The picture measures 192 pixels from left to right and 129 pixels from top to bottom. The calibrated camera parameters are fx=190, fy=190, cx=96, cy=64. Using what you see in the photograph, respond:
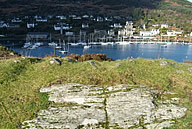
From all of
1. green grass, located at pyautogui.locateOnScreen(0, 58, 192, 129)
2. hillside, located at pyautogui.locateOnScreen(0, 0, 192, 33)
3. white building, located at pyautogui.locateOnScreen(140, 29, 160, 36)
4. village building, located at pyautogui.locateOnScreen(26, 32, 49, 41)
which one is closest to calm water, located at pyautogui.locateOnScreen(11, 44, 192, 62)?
village building, located at pyautogui.locateOnScreen(26, 32, 49, 41)

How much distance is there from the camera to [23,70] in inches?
580

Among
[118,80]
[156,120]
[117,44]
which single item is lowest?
[117,44]

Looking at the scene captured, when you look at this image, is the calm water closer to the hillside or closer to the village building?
the village building

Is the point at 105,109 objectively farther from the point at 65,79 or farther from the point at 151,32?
the point at 151,32

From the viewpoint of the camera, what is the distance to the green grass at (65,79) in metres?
10.5

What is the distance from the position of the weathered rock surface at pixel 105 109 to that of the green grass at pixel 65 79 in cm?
58

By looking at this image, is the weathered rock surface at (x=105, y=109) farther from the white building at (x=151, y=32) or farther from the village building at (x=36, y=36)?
the white building at (x=151, y=32)

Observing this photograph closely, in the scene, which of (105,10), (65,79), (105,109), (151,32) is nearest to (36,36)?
(151,32)

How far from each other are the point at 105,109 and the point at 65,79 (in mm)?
3839

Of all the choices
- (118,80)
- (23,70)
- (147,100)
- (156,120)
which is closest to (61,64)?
(23,70)

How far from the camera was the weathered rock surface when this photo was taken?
966 centimetres

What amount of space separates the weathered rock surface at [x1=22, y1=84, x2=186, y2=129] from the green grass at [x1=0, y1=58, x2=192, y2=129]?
58 cm

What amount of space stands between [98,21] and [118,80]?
115 meters

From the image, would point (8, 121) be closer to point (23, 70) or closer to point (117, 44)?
point (23, 70)
